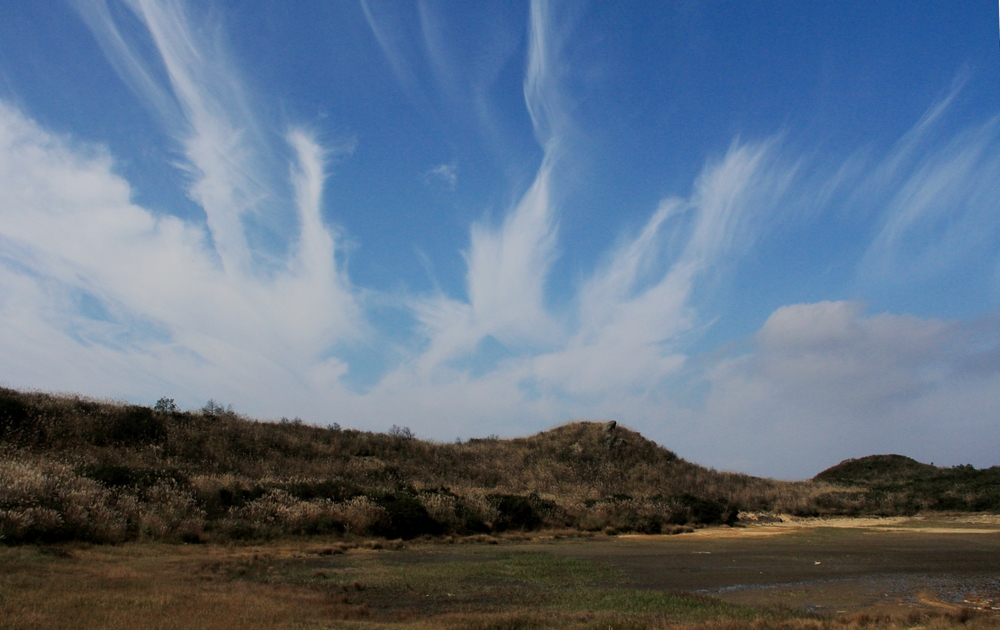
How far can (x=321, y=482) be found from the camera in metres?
26.7

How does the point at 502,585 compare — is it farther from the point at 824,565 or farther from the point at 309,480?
the point at 309,480

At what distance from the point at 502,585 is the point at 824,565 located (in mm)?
8991

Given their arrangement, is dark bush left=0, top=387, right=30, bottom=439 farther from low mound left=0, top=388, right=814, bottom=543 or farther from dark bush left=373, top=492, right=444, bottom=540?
dark bush left=373, top=492, right=444, bottom=540

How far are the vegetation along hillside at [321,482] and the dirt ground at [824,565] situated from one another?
6093 millimetres

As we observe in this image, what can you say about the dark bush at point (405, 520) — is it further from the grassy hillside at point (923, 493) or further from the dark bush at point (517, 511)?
the grassy hillside at point (923, 493)

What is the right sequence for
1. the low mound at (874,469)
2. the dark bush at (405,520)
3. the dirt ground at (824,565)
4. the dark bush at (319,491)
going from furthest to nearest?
the low mound at (874,469) → the dark bush at (319,491) → the dark bush at (405,520) → the dirt ground at (824,565)

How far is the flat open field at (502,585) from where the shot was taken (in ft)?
29.6

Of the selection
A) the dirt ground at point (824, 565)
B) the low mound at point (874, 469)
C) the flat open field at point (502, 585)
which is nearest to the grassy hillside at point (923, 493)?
the low mound at point (874, 469)

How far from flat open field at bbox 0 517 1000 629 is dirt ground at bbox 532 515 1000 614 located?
6 centimetres

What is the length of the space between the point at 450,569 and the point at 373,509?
31.2ft

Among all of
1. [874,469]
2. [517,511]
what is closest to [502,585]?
[517,511]

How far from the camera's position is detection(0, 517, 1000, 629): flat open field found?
903 cm

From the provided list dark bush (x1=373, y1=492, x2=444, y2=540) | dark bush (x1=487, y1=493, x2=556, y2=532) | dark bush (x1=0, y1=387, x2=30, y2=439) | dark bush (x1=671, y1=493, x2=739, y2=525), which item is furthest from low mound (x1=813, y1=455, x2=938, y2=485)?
dark bush (x1=0, y1=387, x2=30, y2=439)

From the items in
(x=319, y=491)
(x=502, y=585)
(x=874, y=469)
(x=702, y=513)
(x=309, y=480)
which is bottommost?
(x=502, y=585)
